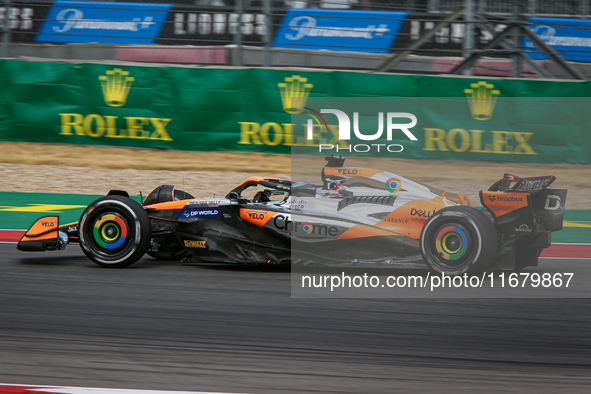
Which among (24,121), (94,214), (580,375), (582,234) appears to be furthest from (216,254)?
(24,121)

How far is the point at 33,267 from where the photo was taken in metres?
5.78

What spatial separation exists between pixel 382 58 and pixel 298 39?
2.03 meters

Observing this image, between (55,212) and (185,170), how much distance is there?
2992 mm

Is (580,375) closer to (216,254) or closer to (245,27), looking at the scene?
(216,254)

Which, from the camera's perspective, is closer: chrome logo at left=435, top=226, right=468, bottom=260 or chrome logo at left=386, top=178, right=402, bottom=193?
chrome logo at left=435, top=226, right=468, bottom=260

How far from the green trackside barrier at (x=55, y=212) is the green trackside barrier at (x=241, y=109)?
186 cm

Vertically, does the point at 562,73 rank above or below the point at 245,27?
below

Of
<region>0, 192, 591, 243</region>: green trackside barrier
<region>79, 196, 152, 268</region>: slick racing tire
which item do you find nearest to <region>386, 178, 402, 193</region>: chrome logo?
<region>79, 196, 152, 268</region>: slick racing tire

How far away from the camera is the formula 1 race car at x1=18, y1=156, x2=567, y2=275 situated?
5.22 meters

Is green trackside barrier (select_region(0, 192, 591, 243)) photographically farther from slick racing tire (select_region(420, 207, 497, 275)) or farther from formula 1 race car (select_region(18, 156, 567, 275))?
slick racing tire (select_region(420, 207, 497, 275))

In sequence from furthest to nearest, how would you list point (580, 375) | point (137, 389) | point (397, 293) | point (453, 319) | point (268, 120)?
point (268, 120) → point (397, 293) → point (453, 319) → point (580, 375) → point (137, 389)

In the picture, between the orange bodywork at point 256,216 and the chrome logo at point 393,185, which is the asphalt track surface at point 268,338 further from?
the chrome logo at point 393,185

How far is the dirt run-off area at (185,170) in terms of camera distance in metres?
10.3

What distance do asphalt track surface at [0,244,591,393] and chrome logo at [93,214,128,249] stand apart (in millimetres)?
313
